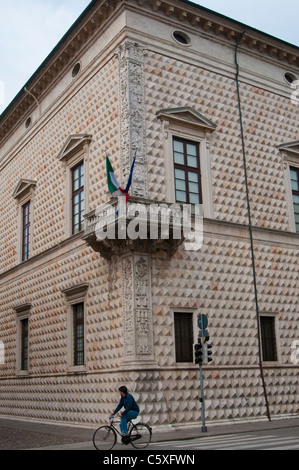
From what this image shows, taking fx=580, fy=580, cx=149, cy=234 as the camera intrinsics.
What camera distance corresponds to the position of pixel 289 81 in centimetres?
2323

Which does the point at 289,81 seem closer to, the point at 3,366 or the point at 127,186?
the point at 127,186

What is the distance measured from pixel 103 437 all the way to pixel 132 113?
9.79 meters

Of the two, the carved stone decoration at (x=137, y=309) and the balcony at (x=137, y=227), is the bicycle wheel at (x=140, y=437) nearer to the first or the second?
the carved stone decoration at (x=137, y=309)

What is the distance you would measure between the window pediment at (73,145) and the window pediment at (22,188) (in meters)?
2.97

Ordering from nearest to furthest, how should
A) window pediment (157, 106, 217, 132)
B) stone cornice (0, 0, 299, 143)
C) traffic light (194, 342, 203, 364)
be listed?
1. traffic light (194, 342, 203, 364)
2. window pediment (157, 106, 217, 132)
3. stone cornice (0, 0, 299, 143)

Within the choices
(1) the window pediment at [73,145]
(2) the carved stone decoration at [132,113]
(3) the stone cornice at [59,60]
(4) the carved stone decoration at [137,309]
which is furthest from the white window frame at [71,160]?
(4) the carved stone decoration at [137,309]

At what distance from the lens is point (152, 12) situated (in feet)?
63.4

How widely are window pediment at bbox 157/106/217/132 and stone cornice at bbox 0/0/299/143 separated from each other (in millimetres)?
3263

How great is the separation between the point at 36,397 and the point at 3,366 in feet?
13.2

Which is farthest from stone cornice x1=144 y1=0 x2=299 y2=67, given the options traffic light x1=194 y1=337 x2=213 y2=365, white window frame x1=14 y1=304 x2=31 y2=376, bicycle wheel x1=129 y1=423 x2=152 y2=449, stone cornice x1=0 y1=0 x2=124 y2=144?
bicycle wheel x1=129 y1=423 x2=152 y2=449

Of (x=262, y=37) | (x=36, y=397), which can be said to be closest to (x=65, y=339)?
(x=36, y=397)

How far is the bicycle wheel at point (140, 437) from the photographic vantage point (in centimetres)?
1226

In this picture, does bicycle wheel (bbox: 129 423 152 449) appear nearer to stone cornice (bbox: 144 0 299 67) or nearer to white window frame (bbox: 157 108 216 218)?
white window frame (bbox: 157 108 216 218)

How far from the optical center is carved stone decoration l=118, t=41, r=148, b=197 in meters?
17.4
